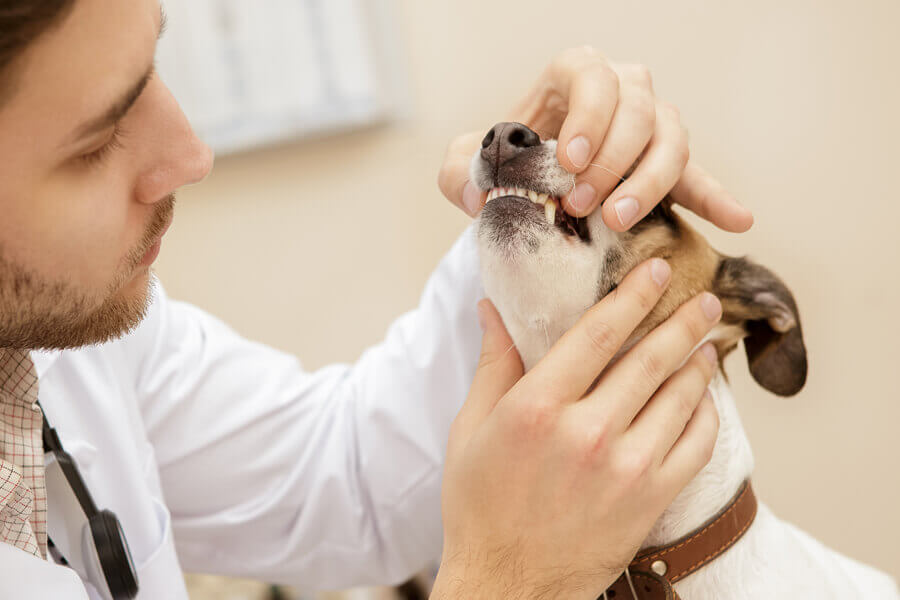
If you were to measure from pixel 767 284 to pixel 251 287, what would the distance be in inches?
A: 64.0

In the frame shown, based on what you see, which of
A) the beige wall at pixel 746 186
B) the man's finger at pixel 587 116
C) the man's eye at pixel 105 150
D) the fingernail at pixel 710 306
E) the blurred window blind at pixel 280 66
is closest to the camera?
the man's eye at pixel 105 150

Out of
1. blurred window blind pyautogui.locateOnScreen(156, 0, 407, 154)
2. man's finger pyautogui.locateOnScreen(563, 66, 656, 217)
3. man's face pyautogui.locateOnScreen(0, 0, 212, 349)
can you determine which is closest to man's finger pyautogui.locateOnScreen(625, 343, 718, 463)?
man's finger pyautogui.locateOnScreen(563, 66, 656, 217)

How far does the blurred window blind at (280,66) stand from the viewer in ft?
5.97

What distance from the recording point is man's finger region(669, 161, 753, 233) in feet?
2.86

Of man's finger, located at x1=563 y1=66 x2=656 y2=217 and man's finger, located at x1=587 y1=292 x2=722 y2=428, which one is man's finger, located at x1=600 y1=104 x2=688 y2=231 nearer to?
man's finger, located at x1=563 y1=66 x2=656 y2=217

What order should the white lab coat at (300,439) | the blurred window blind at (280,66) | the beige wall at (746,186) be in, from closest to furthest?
the white lab coat at (300,439) → the beige wall at (746,186) → the blurred window blind at (280,66)

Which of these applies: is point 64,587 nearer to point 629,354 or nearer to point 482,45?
point 629,354

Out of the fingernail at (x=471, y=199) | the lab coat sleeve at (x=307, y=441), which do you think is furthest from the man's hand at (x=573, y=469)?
the lab coat sleeve at (x=307, y=441)

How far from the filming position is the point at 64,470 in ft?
2.85

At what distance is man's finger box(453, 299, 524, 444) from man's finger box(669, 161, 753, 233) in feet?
0.95

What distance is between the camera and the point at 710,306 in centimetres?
87

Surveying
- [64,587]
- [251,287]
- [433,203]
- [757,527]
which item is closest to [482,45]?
[433,203]

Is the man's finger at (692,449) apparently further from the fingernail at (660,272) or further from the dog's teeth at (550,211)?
the dog's teeth at (550,211)

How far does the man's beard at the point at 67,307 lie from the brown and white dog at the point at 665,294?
39 cm
